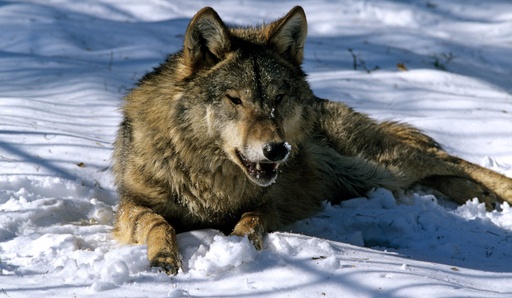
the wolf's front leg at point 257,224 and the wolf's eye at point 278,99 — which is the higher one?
the wolf's eye at point 278,99

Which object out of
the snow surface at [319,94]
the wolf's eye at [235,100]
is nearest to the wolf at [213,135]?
the wolf's eye at [235,100]

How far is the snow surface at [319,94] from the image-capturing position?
2.80 metres

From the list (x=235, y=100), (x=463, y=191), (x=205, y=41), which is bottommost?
(x=463, y=191)

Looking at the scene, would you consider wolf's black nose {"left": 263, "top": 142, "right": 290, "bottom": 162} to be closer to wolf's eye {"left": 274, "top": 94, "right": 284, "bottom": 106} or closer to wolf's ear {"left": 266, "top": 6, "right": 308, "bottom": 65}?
wolf's eye {"left": 274, "top": 94, "right": 284, "bottom": 106}

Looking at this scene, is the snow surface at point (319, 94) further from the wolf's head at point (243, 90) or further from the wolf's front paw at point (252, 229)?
the wolf's head at point (243, 90)

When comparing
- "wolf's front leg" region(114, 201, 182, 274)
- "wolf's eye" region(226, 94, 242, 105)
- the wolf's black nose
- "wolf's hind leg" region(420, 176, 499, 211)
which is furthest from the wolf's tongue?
"wolf's hind leg" region(420, 176, 499, 211)

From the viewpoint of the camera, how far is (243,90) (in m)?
3.34

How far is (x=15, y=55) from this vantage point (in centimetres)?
764

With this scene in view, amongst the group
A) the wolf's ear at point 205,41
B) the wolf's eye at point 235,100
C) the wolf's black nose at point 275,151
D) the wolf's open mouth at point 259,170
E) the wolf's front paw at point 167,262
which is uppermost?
the wolf's ear at point 205,41

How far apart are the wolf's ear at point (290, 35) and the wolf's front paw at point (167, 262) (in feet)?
5.38

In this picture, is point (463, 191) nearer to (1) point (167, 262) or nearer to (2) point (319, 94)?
(2) point (319, 94)

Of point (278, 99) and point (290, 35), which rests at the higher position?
point (290, 35)

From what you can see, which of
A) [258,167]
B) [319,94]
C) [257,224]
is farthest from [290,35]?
[319,94]

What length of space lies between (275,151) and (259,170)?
0.28 meters
